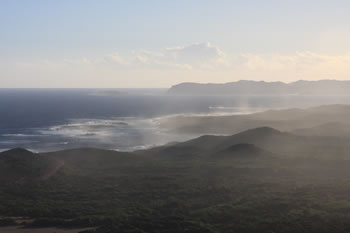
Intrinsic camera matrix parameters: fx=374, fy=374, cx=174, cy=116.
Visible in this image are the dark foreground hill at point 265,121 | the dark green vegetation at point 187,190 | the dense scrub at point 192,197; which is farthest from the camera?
the dark foreground hill at point 265,121

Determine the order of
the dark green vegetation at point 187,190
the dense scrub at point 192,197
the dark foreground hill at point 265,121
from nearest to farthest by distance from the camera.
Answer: the dense scrub at point 192,197 → the dark green vegetation at point 187,190 → the dark foreground hill at point 265,121

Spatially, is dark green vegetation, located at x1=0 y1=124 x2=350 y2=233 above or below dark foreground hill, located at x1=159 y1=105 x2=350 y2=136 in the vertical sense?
below

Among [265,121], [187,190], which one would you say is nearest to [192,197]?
[187,190]

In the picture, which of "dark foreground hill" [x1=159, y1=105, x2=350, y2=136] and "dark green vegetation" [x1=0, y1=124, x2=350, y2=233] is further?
"dark foreground hill" [x1=159, y1=105, x2=350, y2=136]

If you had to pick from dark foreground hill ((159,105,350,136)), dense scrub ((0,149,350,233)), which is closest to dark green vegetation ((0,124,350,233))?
dense scrub ((0,149,350,233))

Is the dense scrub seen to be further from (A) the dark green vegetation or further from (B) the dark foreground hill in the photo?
(B) the dark foreground hill

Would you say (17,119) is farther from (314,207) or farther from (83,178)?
(314,207)

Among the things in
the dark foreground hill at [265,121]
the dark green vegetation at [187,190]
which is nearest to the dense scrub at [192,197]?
the dark green vegetation at [187,190]

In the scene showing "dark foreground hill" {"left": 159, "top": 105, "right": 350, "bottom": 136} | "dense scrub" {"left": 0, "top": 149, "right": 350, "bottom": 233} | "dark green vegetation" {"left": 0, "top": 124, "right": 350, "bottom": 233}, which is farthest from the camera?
"dark foreground hill" {"left": 159, "top": 105, "right": 350, "bottom": 136}

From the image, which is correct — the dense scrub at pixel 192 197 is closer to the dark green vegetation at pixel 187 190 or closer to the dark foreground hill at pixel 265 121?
the dark green vegetation at pixel 187 190
